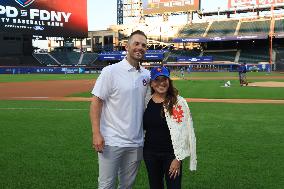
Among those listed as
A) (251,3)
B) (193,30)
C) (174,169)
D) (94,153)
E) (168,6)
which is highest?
(168,6)

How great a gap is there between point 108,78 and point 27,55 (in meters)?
66.6

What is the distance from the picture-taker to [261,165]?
679 cm

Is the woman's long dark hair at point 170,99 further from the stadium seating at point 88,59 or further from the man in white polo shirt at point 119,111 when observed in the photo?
the stadium seating at point 88,59

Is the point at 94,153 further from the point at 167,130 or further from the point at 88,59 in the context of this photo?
the point at 88,59

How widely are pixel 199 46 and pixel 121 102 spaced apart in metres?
83.7

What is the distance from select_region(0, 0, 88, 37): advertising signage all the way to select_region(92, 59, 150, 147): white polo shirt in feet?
192

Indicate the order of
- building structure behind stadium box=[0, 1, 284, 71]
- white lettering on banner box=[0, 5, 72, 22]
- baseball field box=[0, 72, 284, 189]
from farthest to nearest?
1. building structure behind stadium box=[0, 1, 284, 71]
2. white lettering on banner box=[0, 5, 72, 22]
3. baseball field box=[0, 72, 284, 189]

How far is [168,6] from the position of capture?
84.2 meters

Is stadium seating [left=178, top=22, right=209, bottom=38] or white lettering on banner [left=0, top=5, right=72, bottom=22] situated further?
stadium seating [left=178, top=22, right=209, bottom=38]

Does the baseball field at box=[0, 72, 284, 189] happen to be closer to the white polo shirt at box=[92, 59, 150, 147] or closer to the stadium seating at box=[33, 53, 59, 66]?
the white polo shirt at box=[92, 59, 150, 147]

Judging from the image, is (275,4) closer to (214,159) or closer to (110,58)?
(110,58)

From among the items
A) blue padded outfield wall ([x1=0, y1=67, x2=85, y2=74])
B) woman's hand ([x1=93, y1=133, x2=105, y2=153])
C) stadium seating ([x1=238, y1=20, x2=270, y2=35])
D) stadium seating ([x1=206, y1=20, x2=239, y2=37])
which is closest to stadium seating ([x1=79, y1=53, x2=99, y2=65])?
blue padded outfield wall ([x1=0, y1=67, x2=85, y2=74])

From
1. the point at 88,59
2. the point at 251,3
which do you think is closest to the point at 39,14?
the point at 88,59

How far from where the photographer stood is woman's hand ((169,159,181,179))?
397 cm
